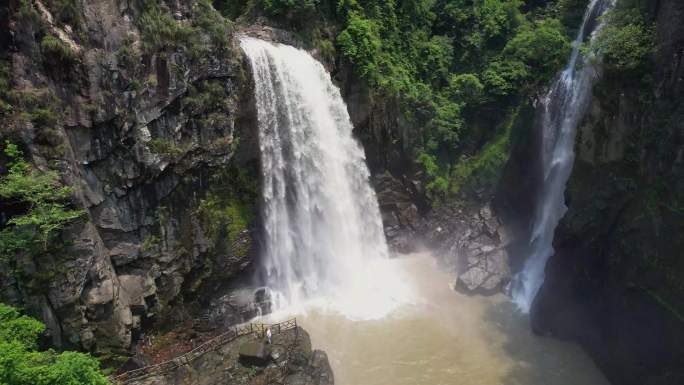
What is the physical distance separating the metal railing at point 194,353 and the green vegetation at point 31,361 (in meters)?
3.02

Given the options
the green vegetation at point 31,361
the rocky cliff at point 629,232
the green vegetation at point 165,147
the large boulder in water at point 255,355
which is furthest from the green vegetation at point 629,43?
the green vegetation at point 31,361

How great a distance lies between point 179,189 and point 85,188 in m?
3.45

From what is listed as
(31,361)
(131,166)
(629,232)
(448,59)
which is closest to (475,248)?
(629,232)

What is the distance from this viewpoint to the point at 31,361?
1045 centimetres

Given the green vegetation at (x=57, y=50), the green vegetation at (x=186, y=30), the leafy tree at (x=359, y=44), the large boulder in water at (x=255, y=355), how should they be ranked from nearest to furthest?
1. the green vegetation at (x=57, y=50)
2. the large boulder in water at (x=255, y=355)
3. the green vegetation at (x=186, y=30)
4. the leafy tree at (x=359, y=44)

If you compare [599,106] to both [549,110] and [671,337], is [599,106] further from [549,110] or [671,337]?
[671,337]

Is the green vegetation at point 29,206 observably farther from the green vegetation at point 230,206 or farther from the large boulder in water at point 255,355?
the large boulder in water at point 255,355

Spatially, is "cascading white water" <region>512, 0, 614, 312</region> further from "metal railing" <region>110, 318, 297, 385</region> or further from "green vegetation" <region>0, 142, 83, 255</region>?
"green vegetation" <region>0, 142, 83, 255</region>

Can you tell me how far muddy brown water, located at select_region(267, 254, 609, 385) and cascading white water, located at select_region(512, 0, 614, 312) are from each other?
1454mm

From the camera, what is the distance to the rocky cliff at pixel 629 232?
542 inches

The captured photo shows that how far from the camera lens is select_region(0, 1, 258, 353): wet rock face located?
13.3 m

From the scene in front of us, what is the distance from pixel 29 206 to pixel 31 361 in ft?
14.3


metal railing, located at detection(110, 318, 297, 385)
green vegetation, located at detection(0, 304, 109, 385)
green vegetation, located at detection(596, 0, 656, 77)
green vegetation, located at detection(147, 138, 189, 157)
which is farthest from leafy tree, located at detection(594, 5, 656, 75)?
green vegetation, located at detection(0, 304, 109, 385)

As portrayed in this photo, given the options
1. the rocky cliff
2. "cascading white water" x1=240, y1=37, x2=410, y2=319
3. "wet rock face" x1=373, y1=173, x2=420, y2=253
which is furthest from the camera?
"wet rock face" x1=373, y1=173, x2=420, y2=253
